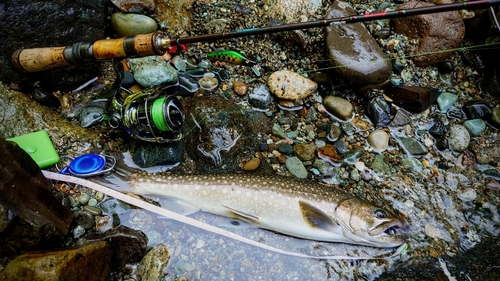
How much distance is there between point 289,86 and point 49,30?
8.69 feet

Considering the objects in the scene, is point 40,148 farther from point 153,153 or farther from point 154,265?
point 154,265

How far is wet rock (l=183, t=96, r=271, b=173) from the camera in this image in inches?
151

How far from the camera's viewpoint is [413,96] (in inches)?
165

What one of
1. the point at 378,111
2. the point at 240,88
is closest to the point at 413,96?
the point at 378,111

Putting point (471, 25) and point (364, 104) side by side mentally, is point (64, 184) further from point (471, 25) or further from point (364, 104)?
point (471, 25)

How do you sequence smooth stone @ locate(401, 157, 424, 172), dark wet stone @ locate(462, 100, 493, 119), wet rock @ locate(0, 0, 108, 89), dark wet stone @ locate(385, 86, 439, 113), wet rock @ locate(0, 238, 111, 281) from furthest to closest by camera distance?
dark wet stone @ locate(462, 100, 493, 119), dark wet stone @ locate(385, 86, 439, 113), smooth stone @ locate(401, 157, 424, 172), wet rock @ locate(0, 0, 108, 89), wet rock @ locate(0, 238, 111, 281)

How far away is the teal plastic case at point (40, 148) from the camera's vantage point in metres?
3.51

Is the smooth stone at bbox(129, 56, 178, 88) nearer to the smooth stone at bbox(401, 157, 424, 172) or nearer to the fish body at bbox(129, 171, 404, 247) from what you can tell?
the fish body at bbox(129, 171, 404, 247)

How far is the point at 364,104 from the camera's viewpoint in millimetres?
4312

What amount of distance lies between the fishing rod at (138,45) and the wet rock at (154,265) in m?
1.81

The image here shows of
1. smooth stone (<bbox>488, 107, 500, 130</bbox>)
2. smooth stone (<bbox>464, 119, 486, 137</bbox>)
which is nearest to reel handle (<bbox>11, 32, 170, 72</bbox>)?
smooth stone (<bbox>464, 119, 486, 137</bbox>)

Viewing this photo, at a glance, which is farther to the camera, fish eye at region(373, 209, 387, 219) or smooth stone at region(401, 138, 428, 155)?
smooth stone at region(401, 138, 428, 155)

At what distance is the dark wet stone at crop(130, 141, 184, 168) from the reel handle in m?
0.95

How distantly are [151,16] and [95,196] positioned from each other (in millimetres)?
2279
